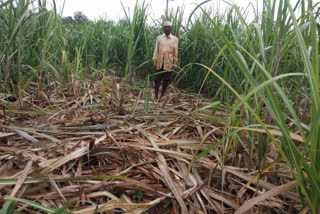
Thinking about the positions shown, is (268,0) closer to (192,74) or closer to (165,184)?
(165,184)

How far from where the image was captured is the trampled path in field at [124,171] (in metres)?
0.76

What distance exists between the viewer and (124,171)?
35.1 inches

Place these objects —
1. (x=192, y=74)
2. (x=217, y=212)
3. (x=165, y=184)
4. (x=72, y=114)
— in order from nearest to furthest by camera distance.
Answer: (x=217, y=212) → (x=165, y=184) → (x=72, y=114) → (x=192, y=74)

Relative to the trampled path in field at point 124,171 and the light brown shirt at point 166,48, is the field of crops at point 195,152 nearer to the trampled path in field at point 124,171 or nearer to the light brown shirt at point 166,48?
the trampled path in field at point 124,171

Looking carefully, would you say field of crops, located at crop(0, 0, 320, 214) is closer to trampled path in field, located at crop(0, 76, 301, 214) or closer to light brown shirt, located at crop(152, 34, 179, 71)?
trampled path in field, located at crop(0, 76, 301, 214)

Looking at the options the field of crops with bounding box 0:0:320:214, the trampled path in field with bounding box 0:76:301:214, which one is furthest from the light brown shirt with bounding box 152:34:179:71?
the trampled path in field with bounding box 0:76:301:214

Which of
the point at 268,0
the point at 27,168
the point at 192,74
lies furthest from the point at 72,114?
the point at 192,74

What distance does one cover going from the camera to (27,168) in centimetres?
79

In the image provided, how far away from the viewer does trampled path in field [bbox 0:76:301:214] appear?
76 centimetres

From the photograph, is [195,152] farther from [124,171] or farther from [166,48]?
[166,48]

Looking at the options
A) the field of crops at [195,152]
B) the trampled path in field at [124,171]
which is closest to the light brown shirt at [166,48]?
the field of crops at [195,152]

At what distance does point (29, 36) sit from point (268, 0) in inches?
70.8

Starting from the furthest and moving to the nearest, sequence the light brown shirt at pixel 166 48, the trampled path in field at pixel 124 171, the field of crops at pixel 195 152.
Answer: the light brown shirt at pixel 166 48
the trampled path in field at pixel 124 171
the field of crops at pixel 195 152

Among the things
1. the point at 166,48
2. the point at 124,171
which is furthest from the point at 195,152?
the point at 166,48
